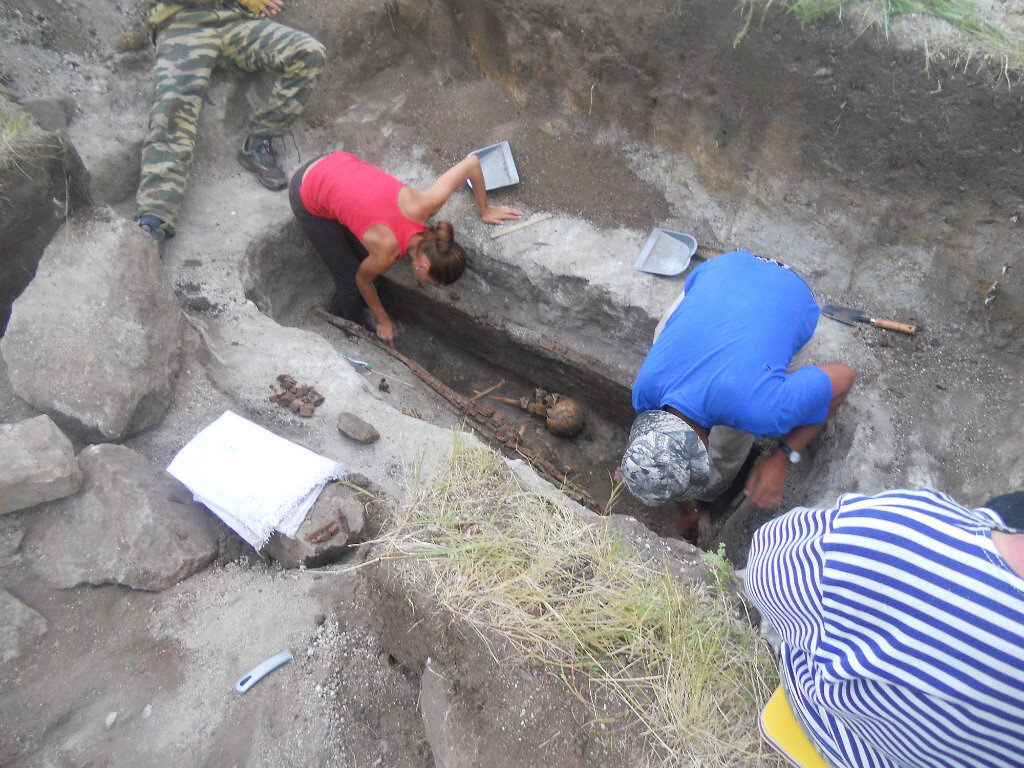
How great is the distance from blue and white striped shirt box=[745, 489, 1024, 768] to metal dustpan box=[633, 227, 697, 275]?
2.49 m

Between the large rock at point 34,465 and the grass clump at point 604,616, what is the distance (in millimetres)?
1404

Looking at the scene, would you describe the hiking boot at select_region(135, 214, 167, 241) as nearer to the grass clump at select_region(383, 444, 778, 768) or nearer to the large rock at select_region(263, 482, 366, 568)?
the large rock at select_region(263, 482, 366, 568)

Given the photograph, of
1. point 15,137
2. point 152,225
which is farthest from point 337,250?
point 15,137

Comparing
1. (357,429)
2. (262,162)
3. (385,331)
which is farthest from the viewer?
(385,331)

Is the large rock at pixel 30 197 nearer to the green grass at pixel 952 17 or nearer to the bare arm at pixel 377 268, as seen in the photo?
the bare arm at pixel 377 268

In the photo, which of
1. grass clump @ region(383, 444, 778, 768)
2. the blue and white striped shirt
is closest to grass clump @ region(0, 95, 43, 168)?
grass clump @ region(383, 444, 778, 768)

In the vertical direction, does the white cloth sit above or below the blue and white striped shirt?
below

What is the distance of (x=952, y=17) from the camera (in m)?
2.83

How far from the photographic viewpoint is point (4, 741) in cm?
189

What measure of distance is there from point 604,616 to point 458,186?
111 inches

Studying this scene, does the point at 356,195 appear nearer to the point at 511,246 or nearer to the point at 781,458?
the point at 511,246

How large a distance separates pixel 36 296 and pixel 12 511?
3.32ft

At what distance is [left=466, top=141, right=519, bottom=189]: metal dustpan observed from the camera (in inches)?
167

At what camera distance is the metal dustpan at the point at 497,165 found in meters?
4.25
